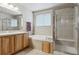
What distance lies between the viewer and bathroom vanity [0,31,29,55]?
1691 millimetres

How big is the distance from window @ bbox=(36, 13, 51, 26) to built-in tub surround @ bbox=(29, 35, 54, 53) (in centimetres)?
23

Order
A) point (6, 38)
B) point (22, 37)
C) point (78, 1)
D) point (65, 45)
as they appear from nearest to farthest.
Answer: point (78, 1), point (65, 45), point (6, 38), point (22, 37)

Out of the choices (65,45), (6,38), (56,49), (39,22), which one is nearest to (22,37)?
(6,38)

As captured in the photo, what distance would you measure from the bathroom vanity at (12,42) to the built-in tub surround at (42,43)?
138mm

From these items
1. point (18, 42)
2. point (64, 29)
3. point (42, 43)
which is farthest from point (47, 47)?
A: point (18, 42)

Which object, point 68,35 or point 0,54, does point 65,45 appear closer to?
point 68,35

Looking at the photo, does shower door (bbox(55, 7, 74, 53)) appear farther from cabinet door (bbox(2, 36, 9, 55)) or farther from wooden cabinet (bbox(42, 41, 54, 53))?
cabinet door (bbox(2, 36, 9, 55))

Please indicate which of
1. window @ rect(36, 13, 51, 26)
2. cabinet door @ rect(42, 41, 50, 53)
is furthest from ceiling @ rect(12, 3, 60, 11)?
cabinet door @ rect(42, 41, 50, 53)

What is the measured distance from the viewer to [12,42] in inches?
72.6

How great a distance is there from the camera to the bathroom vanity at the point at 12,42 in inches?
66.6

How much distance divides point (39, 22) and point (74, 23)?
59 cm

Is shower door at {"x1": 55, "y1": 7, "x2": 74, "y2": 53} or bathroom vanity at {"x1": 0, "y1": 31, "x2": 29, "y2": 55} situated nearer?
shower door at {"x1": 55, "y1": 7, "x2": 74, "y2": 53}

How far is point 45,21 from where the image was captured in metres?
1.64

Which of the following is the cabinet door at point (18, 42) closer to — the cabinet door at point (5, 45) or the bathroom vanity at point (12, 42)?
the bathroom vanity at point (12, 42)
